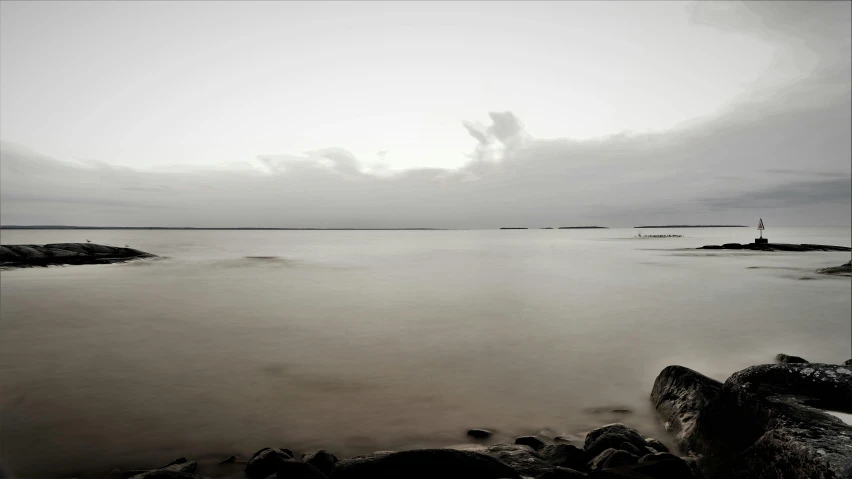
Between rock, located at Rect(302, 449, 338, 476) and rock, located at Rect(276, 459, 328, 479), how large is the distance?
21.0 inches

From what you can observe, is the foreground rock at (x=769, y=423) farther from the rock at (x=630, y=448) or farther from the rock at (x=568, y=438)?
the rock at (x=568, y=438)

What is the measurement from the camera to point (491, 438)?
250 inches

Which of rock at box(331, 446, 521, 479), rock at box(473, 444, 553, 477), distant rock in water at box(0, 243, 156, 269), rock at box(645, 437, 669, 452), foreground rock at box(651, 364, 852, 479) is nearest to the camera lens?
foreground rock at box(651, 364, 852, 479)

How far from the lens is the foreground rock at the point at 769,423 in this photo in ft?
12.4

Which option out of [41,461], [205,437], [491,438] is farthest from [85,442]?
[491,438]

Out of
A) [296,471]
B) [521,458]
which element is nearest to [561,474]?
[521,458]

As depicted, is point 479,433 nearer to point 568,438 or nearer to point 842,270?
point 568,438

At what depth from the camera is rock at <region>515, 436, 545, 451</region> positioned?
593 centimetres

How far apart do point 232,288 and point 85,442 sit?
18.9 meters

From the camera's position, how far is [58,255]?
1412 inches

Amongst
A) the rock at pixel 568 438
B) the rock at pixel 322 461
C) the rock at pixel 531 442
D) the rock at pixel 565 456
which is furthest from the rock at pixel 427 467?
the rock at pixel 568 438

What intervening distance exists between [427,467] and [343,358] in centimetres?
658

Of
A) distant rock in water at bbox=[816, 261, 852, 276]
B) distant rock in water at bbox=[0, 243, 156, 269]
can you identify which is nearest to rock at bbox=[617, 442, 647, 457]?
distant rock in water at bbox=[816, 261, 852, 276]

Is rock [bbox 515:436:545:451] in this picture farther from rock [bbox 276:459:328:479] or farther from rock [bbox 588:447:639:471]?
rock [bbox 276:459:328:479]
